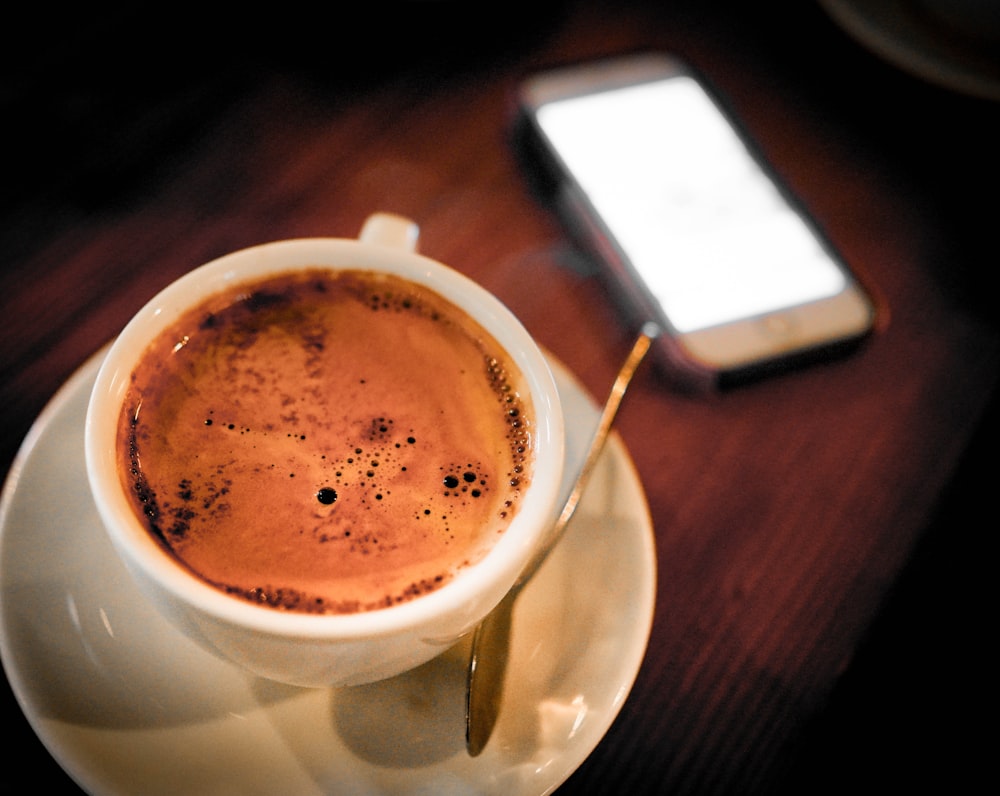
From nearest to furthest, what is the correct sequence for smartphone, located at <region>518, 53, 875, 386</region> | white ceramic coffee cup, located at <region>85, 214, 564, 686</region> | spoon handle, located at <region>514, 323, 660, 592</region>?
white ceramic coffee cup, located at <region>85, 214, 564, 686</region>
spoon handle, located at <region>514, 323, 660, 592</region>
smartphone, located at <region>518, 53, 875, 386</region>

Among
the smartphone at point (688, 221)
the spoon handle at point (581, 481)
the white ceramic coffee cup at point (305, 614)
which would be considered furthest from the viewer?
the smartphone at point (688, 221)

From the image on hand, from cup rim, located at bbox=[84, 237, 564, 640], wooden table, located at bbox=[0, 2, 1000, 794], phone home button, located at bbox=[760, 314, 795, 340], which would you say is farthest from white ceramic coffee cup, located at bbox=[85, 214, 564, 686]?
phone home button, located at bbox=[760, 314, 795, 340]

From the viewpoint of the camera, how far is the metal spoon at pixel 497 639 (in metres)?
0.56

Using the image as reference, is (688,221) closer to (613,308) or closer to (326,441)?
(613,308)

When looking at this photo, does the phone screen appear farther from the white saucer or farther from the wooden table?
the white saucer

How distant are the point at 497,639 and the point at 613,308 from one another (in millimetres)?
378

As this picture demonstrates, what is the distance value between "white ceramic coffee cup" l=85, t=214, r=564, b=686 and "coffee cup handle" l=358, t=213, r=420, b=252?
3.1 inches

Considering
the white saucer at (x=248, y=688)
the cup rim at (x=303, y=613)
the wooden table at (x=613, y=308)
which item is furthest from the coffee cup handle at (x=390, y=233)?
the white saucer at (x=248, y=688)

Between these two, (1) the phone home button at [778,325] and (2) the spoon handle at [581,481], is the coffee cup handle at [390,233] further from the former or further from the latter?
(1) the phone home button at [778,325]

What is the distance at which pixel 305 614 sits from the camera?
52cm

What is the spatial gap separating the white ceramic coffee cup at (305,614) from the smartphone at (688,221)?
24 centimetres

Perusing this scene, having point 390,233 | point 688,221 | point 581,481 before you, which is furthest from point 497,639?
point 688,221

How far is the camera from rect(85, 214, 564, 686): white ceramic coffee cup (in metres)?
0.49

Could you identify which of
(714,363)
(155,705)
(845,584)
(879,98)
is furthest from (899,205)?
(155,705)
